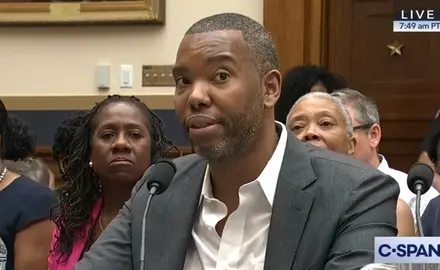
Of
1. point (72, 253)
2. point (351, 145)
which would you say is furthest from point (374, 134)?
point (72, 253)

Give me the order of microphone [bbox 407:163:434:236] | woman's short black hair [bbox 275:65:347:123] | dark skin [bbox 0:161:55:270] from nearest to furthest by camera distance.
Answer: microphone [bbox 407:163:434:236], dark skin [bbox 0:161:55:270], woman's short black hair [bbox 275:65:347:123]

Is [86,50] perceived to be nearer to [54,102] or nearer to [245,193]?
[54,102]

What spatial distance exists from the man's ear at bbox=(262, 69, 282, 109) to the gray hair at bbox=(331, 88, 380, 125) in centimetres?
141

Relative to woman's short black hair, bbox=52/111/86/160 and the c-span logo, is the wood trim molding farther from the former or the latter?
the c-span logo

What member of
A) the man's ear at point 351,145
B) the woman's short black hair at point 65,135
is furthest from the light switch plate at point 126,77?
the man's ear at point 351,145

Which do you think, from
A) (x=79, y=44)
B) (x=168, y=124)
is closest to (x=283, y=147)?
(x=168, y=124)

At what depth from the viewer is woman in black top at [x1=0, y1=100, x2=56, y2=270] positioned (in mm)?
2873

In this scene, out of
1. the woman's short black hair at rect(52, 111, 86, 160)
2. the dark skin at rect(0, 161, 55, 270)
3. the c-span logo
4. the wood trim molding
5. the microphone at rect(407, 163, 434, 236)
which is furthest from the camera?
the wood trim molding

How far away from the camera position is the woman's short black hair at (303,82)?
3730mm

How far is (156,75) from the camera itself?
4.68m

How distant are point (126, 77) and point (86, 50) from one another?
1.00ft

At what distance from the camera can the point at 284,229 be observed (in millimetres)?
1733

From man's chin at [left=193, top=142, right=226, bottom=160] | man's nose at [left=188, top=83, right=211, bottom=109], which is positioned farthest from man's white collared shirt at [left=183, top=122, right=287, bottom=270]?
man's nose at [left=188, top=83, right=211, bottom=109]

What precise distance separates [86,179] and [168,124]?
1.63 meters
